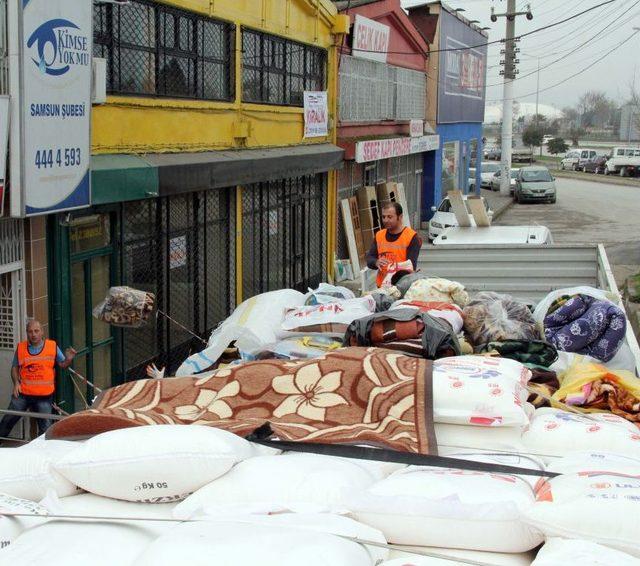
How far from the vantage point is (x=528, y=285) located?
397 inches

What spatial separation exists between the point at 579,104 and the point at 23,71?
6516 inches

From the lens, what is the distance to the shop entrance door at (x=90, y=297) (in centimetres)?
911

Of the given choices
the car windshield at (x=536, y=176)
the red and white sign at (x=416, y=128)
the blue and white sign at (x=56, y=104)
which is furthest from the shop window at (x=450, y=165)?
the blue and white sign at (x=56, y=104)

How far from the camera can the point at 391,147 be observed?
2105 centimetres

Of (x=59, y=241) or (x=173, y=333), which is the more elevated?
(x=59, y=241)

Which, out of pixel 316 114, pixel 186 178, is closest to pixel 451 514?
pixel 186 178

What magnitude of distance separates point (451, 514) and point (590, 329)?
11.5ft

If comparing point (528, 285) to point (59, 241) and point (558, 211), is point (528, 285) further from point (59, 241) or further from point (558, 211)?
point (558, 211)

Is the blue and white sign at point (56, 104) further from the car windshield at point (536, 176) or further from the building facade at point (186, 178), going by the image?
the car windshield at point (536, 176)

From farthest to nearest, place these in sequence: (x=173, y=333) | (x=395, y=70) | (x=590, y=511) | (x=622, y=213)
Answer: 1. (x=622, y=213)
2. (x=395, y=70)
3. (x=173, y=333)
4. (x=590, y=511)

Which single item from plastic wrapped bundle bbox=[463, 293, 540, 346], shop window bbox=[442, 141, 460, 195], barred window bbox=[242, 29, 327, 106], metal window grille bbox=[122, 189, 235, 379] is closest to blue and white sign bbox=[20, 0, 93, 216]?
metal window grille bbox=[122, 189, 235, 379]

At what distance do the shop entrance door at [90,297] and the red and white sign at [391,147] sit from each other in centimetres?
895

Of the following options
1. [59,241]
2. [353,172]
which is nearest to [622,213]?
[353,172]

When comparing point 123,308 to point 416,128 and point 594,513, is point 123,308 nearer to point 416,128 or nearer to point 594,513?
point 594,513
